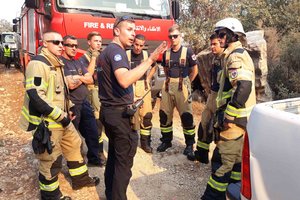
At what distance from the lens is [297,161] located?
1.41m

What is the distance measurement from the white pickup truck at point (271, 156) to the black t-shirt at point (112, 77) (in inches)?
53.5

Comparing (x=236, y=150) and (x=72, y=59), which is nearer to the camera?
(x=236, y=150)

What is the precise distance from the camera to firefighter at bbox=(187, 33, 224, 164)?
12.1 ft

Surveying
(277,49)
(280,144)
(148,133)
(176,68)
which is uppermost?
(277,49)

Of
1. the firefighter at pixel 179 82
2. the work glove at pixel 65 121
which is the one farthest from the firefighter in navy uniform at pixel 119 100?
the firefighter at pixel 179 82

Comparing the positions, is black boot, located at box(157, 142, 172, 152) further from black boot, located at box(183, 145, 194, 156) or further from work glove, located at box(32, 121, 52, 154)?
work glove, located at box(32, 121, 52, 154)

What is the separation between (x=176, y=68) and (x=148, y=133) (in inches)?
45.1

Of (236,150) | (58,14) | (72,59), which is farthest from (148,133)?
(58,14)

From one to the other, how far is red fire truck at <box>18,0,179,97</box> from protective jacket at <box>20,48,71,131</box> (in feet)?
6.97

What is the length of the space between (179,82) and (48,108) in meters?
2.20

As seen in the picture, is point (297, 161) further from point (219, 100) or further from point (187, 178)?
point (187, 178)

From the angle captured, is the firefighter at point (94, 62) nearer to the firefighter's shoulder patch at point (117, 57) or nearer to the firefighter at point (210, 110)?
the firefighter at point (210, 110)

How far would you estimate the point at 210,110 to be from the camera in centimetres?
396

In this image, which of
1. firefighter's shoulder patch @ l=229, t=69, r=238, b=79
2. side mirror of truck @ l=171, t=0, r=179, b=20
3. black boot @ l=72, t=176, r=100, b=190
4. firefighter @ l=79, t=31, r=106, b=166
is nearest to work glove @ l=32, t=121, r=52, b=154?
black boot @ l=72, t=176, r=100, b=190
